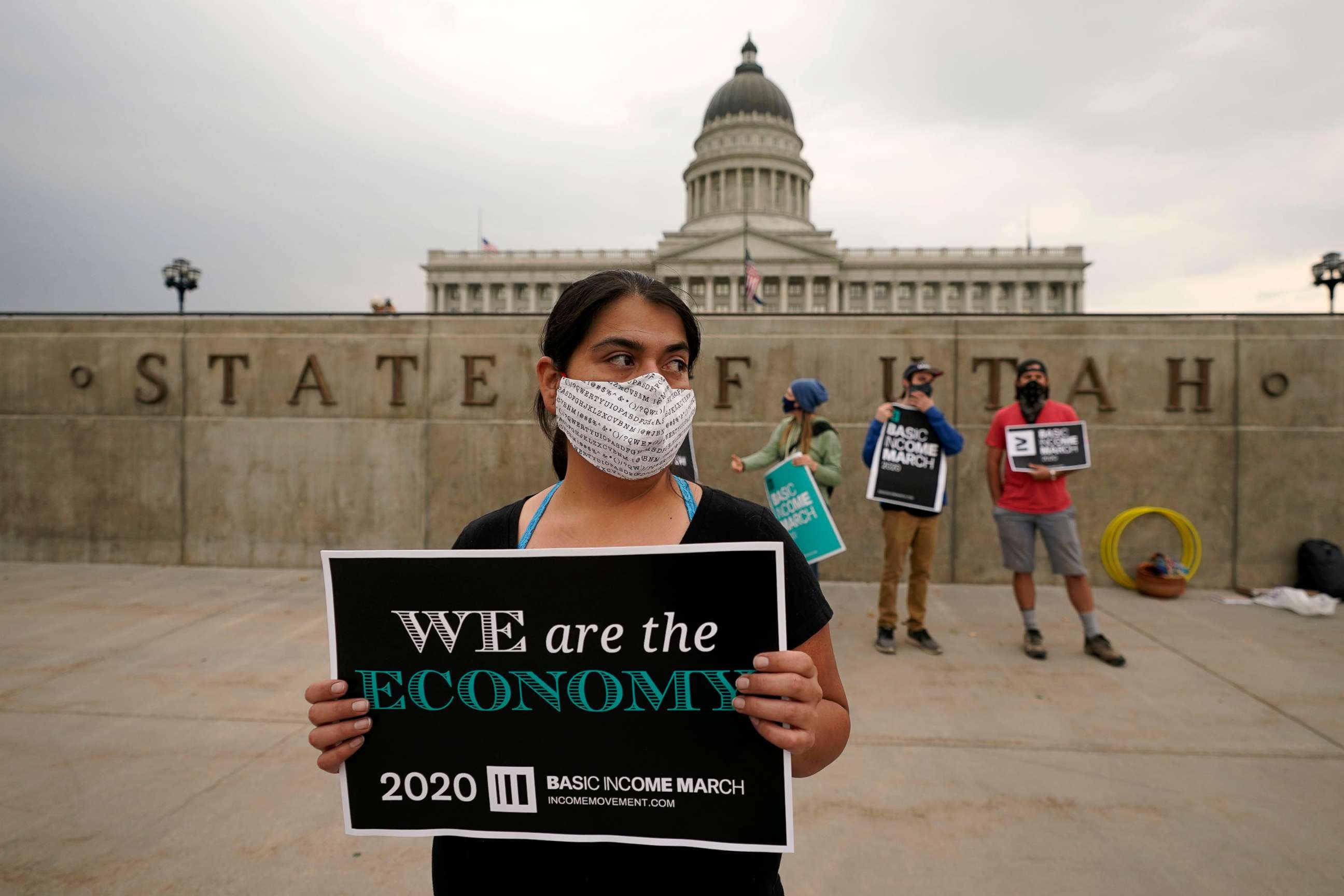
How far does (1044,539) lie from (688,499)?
427 cm

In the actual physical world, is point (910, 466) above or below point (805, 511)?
above

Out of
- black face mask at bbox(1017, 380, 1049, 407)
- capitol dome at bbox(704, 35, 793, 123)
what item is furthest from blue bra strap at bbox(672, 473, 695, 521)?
capitol dome at bbox(704, 35, 793, 123)

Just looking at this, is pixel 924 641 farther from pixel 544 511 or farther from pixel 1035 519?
pixel 544 511

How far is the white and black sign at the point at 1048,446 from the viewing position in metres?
4.78

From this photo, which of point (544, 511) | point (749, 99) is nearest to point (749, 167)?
point (749, 99)

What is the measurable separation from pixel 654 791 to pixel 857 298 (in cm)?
7178

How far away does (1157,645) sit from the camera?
488cm

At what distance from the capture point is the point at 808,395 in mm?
4887

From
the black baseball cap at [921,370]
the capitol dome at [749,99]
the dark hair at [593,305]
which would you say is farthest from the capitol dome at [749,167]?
the dark hair at [593,305]

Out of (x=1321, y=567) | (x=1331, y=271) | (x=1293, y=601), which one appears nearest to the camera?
(x=1293, y=601)

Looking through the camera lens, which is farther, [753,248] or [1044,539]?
[753,248]

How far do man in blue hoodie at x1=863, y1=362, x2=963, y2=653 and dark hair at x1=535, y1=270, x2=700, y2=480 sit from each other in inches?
145

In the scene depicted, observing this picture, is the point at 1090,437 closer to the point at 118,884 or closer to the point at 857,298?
the point at 118,884

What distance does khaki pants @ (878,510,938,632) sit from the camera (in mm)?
4887
